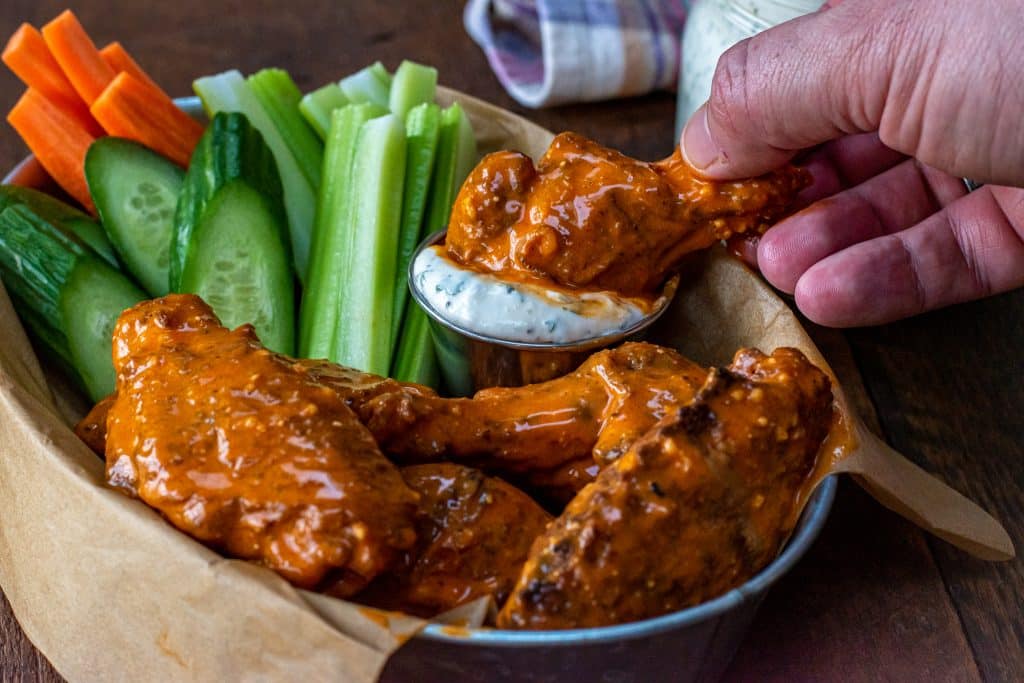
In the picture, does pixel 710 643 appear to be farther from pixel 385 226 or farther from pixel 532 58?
pixel 532 58

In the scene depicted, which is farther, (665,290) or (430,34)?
(430,34)

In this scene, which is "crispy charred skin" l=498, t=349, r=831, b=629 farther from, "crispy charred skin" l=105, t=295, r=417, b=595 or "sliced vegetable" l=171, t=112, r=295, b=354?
"sliced vegetable" l=171, t=112, r=295, b=354

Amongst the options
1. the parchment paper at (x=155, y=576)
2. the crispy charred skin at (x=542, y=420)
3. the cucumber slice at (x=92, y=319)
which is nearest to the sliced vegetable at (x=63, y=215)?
the cucumber slice at (x=92, y=319)

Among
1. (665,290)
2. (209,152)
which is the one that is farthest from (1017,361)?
(209,152)

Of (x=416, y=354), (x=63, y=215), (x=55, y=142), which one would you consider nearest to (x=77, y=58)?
(x=55, y=142)

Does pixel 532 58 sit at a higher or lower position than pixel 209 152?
lower

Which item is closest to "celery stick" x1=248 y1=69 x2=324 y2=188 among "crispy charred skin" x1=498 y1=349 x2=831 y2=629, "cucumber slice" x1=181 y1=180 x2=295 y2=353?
"cucumber slice" x1=181 y1=180 x2=295 y2=353
